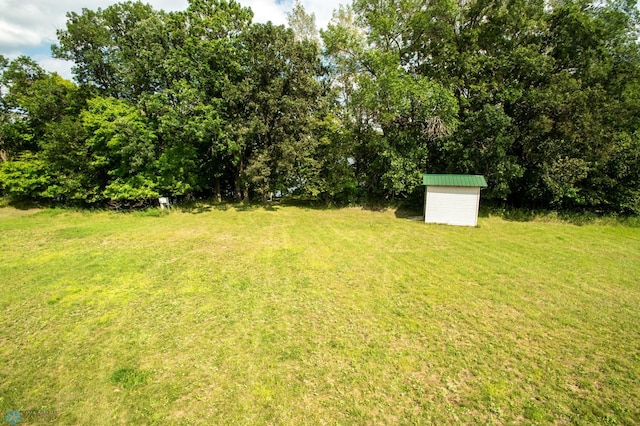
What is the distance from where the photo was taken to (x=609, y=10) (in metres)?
14.5

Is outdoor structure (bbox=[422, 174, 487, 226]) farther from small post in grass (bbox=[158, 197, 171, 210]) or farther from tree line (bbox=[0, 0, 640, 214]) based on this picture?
small post in grass (bbox=[158, 197, 171, 210])

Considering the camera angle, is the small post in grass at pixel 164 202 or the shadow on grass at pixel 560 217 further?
the small post in grass at pixel 164 202

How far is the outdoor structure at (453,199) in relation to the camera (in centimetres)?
1305

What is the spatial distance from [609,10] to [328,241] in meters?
18.9

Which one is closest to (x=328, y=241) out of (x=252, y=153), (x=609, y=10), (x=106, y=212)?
(x=252, y=153)

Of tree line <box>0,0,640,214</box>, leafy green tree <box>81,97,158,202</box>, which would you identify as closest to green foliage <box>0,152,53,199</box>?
tree line <box>0,0,640,214</box>

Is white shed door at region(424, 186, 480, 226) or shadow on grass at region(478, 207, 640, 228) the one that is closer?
white shed door at region(424, 186, 480, 226)

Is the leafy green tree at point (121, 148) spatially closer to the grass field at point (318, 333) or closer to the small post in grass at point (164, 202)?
the small post in grass at point (164, 202)

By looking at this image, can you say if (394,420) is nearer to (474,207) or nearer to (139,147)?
(474,207)

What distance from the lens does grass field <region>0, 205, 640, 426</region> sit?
363cm
